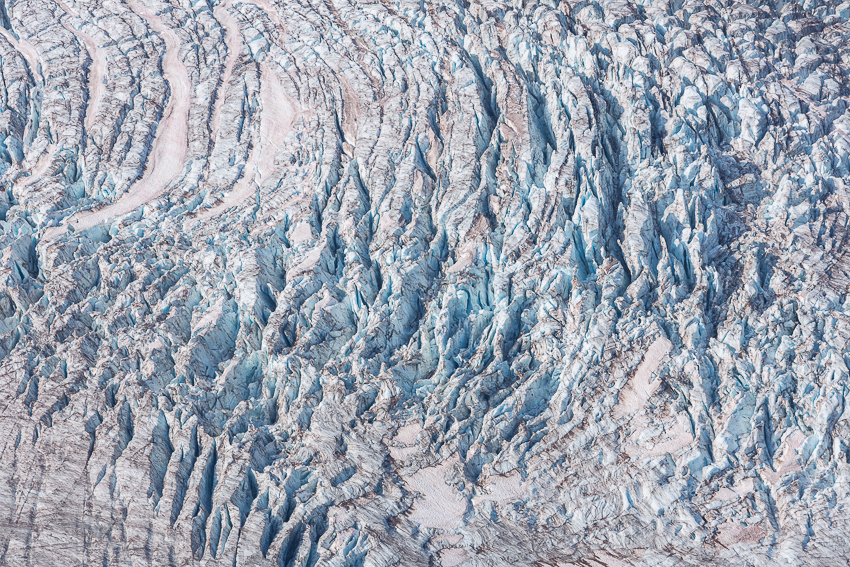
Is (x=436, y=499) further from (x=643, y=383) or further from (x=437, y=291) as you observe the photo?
(x=643, y=383)

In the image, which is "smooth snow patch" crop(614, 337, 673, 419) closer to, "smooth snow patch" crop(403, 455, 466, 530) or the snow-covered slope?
the snow-covered slope

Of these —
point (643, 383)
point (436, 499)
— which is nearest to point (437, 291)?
point (436, 499)

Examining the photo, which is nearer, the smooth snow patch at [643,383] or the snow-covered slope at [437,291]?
the snow-covered slope at [437,291]

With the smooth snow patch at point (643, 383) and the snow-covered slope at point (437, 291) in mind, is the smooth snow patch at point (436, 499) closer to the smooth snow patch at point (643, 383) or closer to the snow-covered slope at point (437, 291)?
the snow-covered slope at point (437, 291)

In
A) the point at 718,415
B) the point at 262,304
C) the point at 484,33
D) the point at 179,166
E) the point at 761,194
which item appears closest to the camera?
the point at 718,415

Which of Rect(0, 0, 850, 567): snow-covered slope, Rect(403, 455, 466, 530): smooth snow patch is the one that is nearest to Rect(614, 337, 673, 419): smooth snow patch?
Rect(0, 0, 850, 567): snow-covered slope

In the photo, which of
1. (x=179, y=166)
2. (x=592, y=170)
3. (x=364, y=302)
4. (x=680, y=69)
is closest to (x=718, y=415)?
(x=592, y=170)

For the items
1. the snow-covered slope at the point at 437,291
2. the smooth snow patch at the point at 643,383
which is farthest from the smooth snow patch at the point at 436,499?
the smooth snow patch at the point at 643,383

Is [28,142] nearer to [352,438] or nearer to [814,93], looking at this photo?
[352,438]
